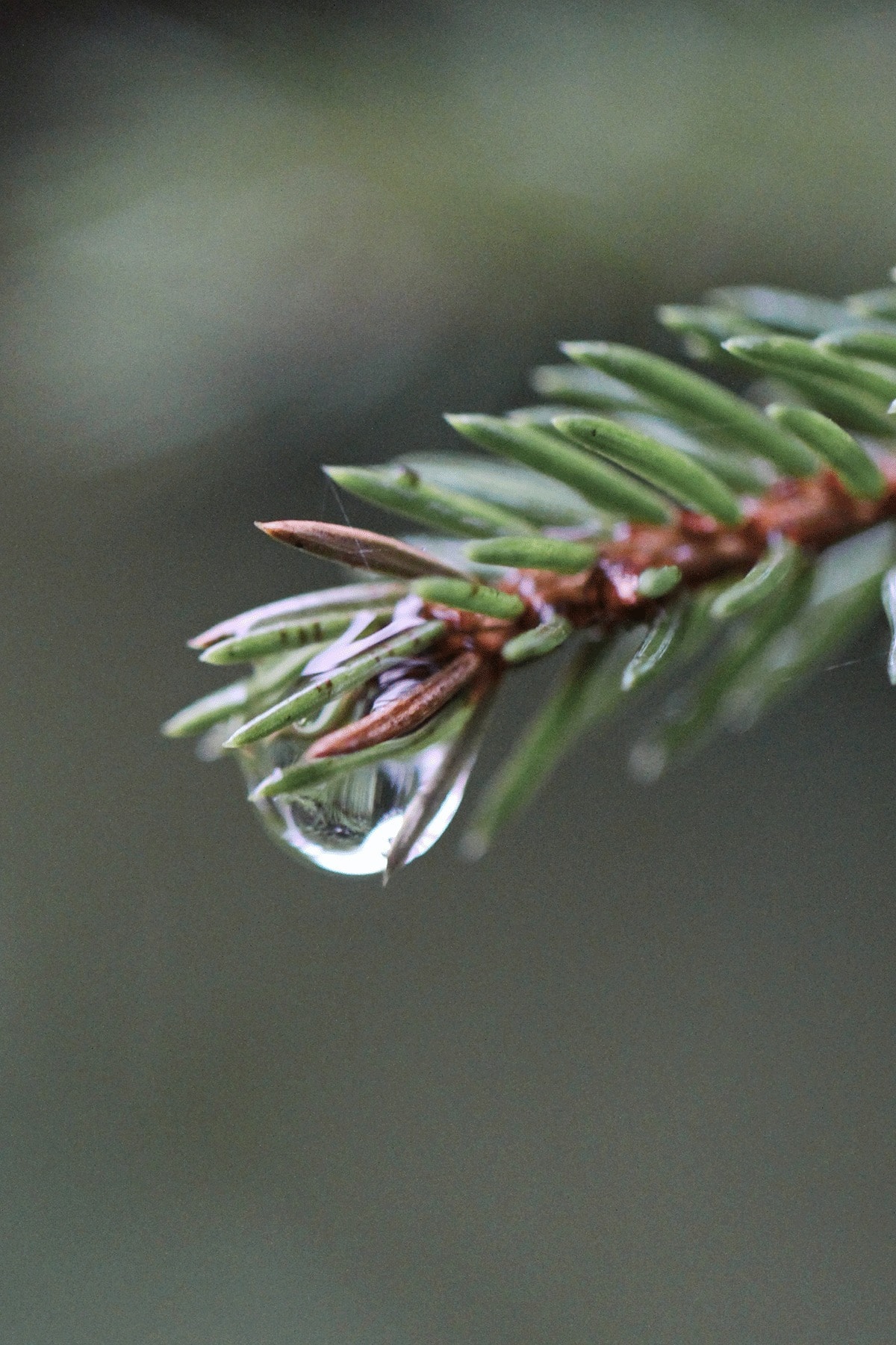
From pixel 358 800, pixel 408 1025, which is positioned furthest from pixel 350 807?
pixel 408 1025

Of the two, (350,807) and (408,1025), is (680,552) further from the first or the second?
(408,1025)

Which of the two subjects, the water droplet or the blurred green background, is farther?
the blurred green background

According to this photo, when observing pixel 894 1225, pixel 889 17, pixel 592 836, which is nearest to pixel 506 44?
pixel 889 17

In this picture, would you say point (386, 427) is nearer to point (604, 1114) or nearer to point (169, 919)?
point (169, 919)

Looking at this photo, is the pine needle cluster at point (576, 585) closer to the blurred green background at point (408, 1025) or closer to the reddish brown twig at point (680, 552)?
the reddish brown twig at point (680, 552)

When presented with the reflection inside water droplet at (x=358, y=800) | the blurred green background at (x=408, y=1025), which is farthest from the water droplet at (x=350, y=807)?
the blurred green background at (x=408, y=1025)

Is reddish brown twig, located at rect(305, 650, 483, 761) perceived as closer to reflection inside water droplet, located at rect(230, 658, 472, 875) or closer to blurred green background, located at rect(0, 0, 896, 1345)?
reflection inside water droplet, located at rect(230, 658, 472, 875)

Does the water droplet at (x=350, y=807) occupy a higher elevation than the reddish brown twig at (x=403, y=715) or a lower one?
lower

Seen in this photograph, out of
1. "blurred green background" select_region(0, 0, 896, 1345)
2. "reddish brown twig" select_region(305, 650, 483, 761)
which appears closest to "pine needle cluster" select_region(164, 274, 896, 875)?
"reddish brown twig" select_region(305, 650, 483, 761)
